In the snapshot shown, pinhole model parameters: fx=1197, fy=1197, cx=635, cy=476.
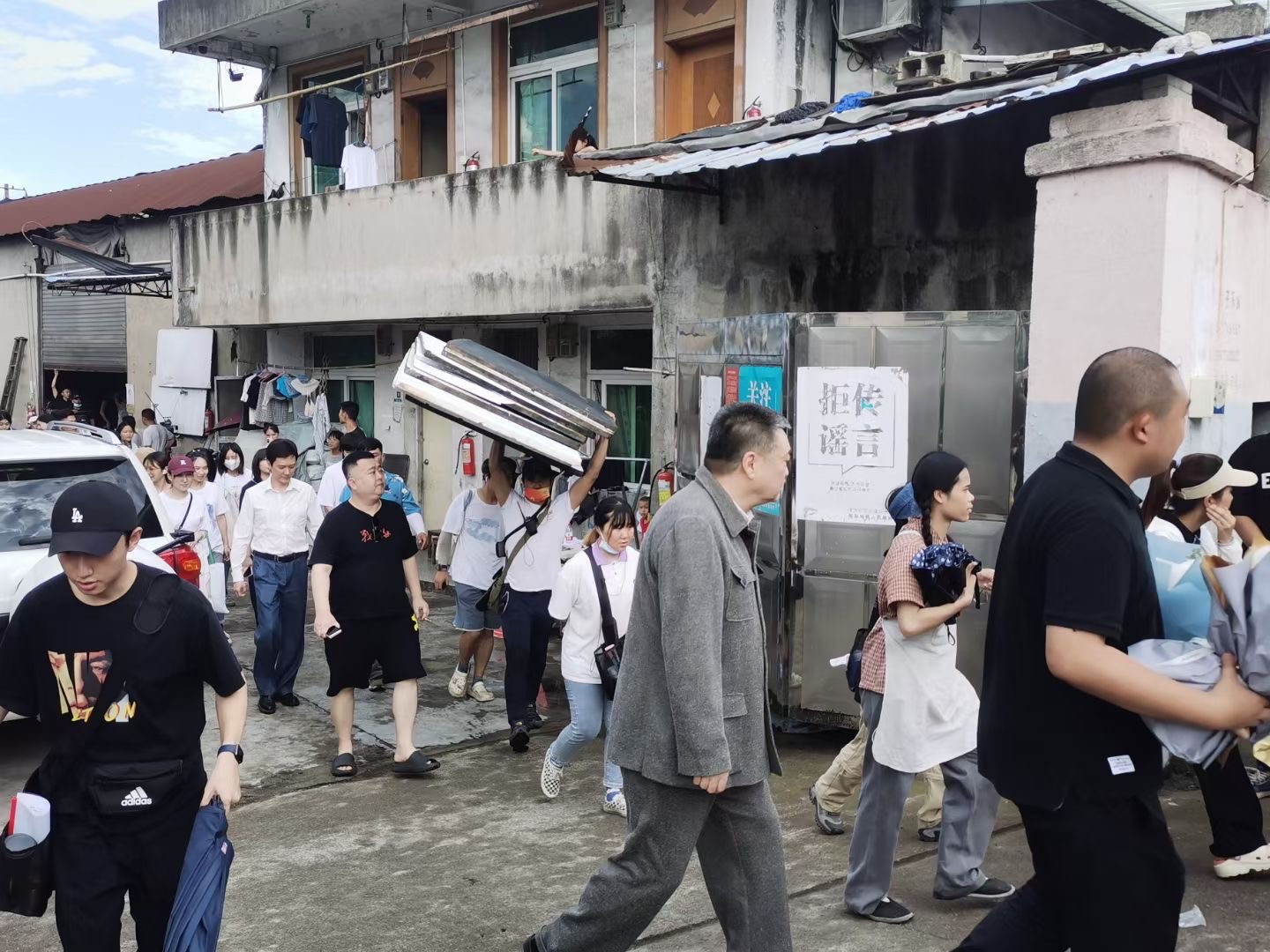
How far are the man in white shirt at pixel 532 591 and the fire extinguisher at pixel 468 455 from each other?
200 inches

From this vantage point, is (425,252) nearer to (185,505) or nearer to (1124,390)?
(185,505)

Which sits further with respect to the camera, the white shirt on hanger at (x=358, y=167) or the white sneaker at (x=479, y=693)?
the white shirt on hanger at (x=358, y=167)

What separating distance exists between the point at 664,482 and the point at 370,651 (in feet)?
10.0

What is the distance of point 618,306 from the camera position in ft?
33.6

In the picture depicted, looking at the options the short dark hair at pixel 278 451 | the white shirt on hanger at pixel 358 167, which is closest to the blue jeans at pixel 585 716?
the short dark hair at pixel 278 451

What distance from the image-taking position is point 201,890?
128 inches

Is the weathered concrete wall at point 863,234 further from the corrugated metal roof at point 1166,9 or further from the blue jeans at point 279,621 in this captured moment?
the blue jeans at point 279,621

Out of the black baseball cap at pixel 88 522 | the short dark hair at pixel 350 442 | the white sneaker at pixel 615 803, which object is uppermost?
the black baseball cap at pixel 88 522

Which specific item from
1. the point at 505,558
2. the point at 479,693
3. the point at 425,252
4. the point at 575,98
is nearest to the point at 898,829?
the point at 505,558

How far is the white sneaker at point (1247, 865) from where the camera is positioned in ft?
16.1

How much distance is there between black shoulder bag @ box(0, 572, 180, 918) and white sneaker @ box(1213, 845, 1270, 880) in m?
4.24

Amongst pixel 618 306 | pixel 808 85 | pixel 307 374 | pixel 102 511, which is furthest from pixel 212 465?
pixel 102 511

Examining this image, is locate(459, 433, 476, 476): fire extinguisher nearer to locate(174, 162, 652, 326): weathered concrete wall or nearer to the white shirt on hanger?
locate(174, 162, 652, 326): weathered concrete wall

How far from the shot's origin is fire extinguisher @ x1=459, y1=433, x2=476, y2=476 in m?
12.8
